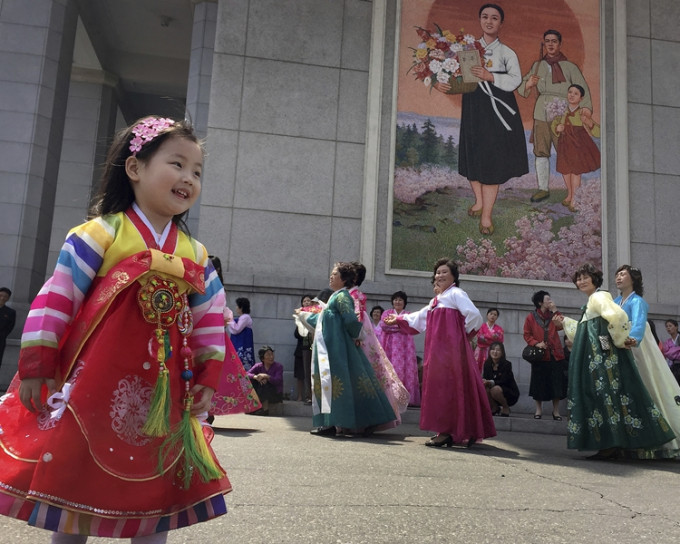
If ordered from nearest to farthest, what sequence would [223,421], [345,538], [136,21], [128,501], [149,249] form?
[128,501], [149,249], [345,538], [223,421], [136,21]

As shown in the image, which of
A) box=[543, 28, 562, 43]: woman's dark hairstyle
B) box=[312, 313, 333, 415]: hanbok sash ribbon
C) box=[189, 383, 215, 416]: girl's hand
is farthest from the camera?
box=[543, 28, 562, 43]: woman's dark hairstyle

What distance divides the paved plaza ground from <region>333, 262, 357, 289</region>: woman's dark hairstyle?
70.4 inches

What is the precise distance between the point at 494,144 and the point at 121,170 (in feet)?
30.7

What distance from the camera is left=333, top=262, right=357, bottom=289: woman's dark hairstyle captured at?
255 inches

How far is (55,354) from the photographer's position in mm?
1766

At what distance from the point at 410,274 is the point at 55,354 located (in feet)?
28.6

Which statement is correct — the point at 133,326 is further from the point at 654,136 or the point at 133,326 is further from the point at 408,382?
the point at 654,136

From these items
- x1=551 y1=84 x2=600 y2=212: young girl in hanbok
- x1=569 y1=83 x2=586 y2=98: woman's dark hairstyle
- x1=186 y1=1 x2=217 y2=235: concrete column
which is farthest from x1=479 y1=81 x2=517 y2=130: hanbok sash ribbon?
x1=186 y1=1 x2=217 y2=235: concrete column

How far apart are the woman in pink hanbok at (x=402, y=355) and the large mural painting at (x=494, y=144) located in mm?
1505

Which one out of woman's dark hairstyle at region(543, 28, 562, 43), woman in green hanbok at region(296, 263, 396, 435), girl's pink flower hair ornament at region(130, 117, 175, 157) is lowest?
woman in green hanbok at region(296, 263, 396, 435)

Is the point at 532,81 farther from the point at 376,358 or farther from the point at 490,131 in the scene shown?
the point at 376,358

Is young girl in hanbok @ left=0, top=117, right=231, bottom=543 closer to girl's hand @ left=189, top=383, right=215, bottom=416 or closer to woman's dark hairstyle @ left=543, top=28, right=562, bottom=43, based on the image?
girl's hand @ left=189, top=383, right=215, bottom=416

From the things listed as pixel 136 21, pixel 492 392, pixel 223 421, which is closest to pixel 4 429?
pixel 223 421

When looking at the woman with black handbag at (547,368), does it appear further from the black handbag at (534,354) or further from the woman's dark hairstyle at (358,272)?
the woman's dark hairstyle at (358,272)
